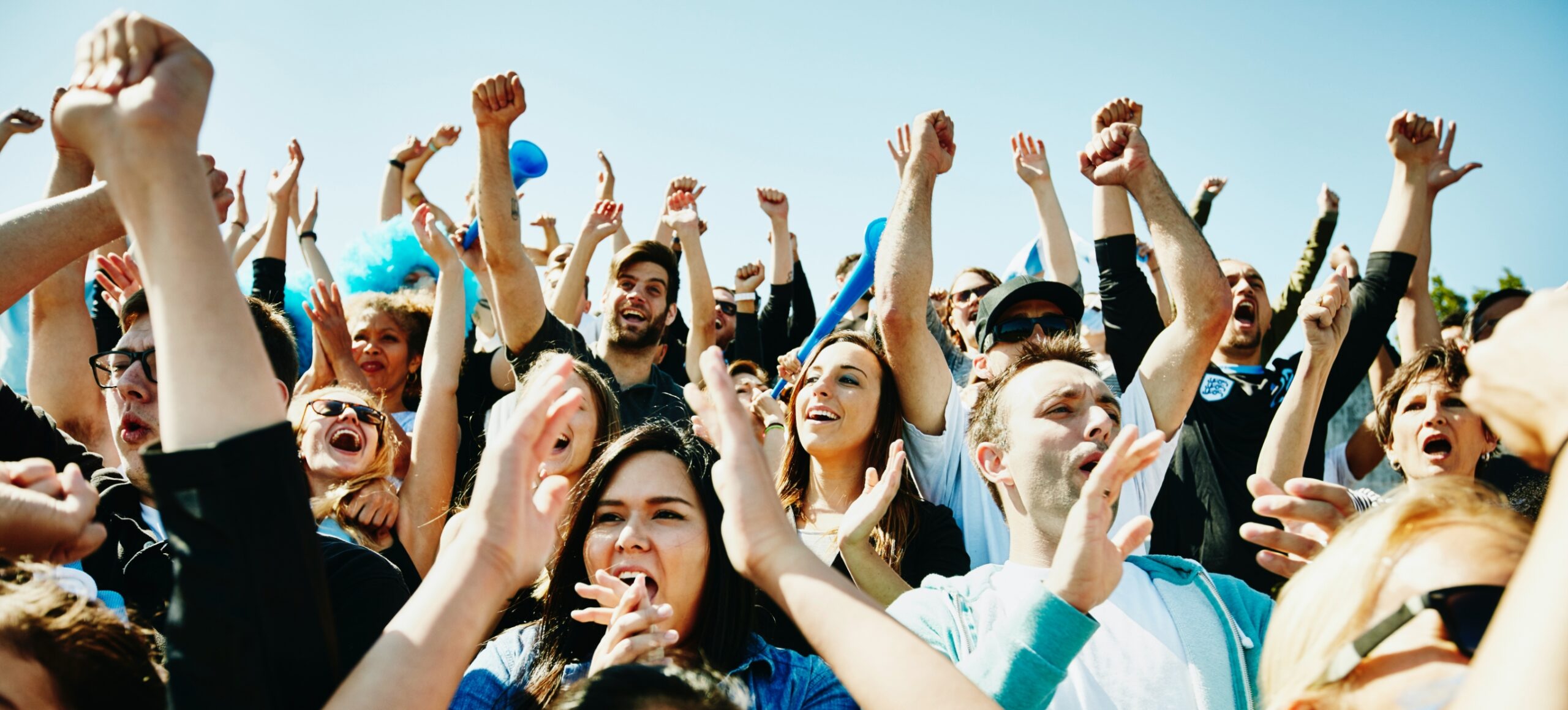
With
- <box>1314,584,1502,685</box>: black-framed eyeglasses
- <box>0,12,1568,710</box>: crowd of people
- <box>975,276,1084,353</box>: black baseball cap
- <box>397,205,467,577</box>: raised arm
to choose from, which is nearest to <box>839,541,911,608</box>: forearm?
<box>0,12,1568,710</box>: crowd of people

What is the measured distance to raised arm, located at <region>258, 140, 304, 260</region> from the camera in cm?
526

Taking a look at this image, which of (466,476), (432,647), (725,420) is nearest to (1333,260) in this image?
(466,476)

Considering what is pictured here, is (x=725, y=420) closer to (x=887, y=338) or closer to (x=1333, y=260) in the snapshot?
(x=887, y=338)

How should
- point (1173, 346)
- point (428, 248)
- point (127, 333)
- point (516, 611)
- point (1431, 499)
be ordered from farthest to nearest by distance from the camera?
point (428, 248), point (1173, 346), point (127, 333), point (516, 611), point (1431, 499)

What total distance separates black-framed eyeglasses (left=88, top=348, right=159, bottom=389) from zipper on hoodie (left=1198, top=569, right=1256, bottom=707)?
282 cm

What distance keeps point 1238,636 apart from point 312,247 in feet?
18.6

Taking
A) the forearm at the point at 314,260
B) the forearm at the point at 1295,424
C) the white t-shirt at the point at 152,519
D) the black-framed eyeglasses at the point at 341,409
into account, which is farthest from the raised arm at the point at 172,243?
the forearm at the point at 314,260

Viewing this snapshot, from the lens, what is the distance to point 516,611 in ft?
8.52

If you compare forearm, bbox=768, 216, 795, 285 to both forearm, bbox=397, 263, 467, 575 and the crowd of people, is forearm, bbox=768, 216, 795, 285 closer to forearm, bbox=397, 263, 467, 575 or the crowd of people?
the crowd of people

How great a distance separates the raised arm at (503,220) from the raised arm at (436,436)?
0.60 ft

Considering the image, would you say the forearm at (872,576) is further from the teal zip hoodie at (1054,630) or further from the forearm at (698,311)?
the forearm at (698,311)

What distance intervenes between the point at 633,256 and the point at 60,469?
2877mm

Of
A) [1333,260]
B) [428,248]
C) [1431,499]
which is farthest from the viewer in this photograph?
[1333,260]

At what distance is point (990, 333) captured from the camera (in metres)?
4.12
